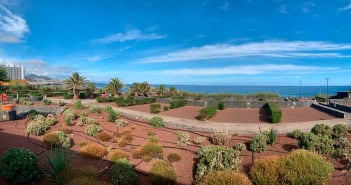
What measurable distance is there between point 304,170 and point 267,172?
0.97 meters

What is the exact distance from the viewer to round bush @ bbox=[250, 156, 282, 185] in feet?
20.0

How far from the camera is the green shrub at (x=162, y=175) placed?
21.9 feet

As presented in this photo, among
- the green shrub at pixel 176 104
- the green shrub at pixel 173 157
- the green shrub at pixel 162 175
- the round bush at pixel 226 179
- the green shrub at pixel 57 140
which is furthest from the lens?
the green shrub at pixel 176 104

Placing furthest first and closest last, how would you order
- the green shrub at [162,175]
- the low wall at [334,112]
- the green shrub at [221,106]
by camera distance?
the green shrub at [221,106]
the low wall at [334,112]
the green shrub at [162,175]

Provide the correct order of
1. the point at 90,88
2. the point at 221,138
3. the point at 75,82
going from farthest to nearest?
1. the point at 90,88
2. the point at 75,82
3. the point at 221,138

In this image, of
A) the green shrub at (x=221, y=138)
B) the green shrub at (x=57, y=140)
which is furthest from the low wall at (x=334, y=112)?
the green shrub at (x=57, y=140)

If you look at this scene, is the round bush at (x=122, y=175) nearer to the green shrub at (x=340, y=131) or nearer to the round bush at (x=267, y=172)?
the round bush at (x=267, y=172)

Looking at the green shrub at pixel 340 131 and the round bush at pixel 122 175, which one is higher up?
the green shrub at pixel 340 131

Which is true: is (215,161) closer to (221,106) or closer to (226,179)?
(226,179)

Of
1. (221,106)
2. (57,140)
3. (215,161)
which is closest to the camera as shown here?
(215,161)

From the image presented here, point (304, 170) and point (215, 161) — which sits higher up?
point (304, 170)

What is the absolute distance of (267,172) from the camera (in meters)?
6.32

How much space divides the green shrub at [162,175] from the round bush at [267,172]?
Result: 8.05 ft

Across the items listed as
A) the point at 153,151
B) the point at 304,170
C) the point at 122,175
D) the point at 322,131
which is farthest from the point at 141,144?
the point at 322,131
